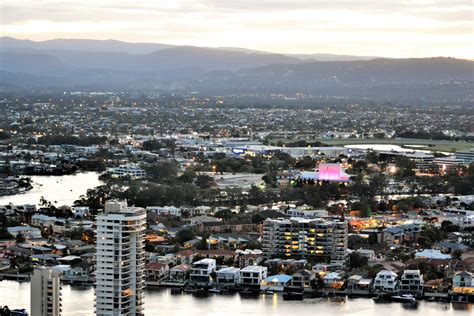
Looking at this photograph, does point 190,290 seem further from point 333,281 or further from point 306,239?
point 306,239

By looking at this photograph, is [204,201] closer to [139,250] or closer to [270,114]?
[139,250]

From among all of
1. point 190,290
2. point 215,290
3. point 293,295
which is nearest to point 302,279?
point 293,295

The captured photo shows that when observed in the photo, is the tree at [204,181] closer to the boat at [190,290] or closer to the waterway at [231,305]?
the boat at [190,290]

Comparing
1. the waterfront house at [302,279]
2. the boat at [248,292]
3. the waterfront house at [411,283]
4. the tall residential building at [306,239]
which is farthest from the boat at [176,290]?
the waterfront house at [411,283]

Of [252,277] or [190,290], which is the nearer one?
[190,290]

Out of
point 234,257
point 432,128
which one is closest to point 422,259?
point 234,257
